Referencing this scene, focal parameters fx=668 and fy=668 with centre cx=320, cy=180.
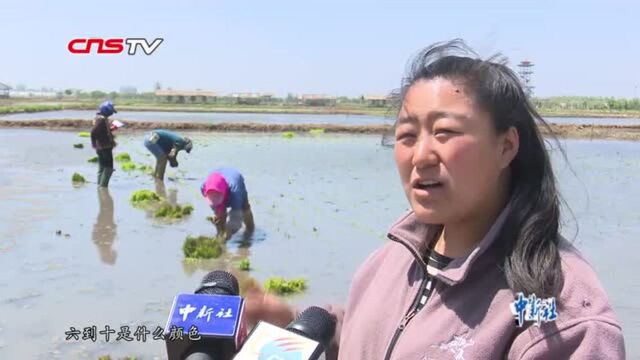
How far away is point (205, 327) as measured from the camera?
1834mm

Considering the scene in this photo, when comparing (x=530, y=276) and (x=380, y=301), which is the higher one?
(x=530, y=276)

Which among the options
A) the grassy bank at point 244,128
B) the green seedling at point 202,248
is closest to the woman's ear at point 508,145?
the green seedling at point 202,248

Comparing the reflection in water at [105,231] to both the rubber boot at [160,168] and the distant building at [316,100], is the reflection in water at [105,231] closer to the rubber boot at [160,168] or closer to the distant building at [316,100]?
the rubber boot at [160,168]

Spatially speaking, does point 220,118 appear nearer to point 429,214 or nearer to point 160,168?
point 160,168

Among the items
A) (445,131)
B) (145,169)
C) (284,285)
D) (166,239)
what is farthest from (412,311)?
(145,169)

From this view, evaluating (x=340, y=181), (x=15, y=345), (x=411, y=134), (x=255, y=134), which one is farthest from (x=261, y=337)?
(x=255, y=134)

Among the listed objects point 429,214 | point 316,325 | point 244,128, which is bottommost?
point 244,128

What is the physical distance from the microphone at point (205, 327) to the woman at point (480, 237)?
35 centimetres

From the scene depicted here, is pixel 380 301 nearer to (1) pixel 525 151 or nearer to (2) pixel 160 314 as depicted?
(1) pixel 525 151

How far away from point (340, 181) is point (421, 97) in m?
16.1

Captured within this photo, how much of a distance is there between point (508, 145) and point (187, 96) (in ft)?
320

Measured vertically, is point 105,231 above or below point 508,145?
below

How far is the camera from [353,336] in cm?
186

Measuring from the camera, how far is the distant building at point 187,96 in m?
96.4
